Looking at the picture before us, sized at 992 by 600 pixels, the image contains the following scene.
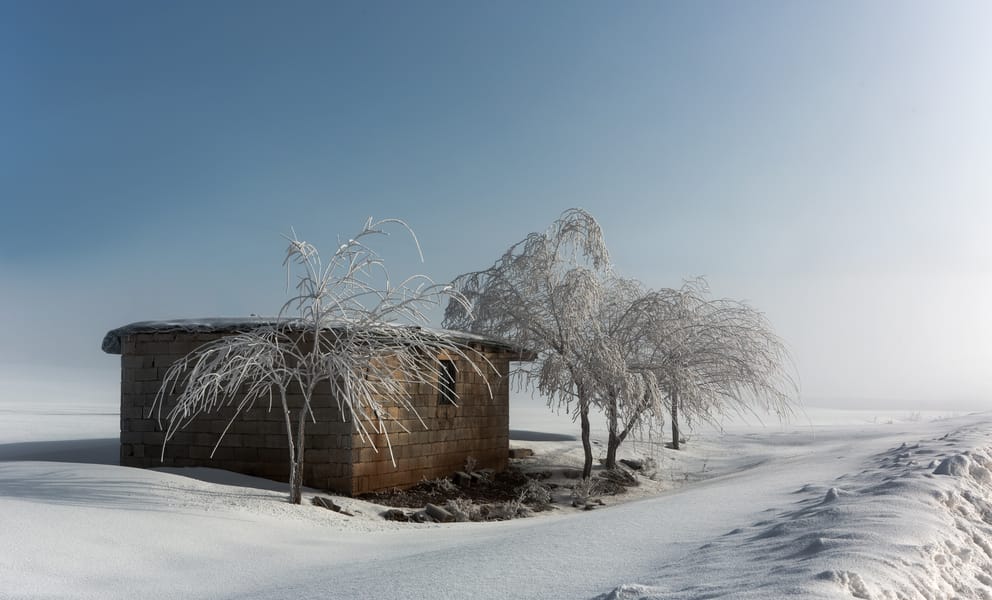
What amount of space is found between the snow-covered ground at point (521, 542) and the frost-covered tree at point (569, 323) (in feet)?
13.8

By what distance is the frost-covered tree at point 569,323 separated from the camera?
14523 millimetres

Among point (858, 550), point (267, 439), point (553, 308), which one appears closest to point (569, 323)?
point (553, 308)

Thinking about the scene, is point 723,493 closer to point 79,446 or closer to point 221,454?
point 221,454

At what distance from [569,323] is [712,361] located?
321 centimetres

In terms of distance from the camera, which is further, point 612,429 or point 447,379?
point 612,429

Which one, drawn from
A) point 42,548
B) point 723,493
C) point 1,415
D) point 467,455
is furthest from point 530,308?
point 1,415

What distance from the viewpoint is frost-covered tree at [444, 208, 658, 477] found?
1452 centimetres

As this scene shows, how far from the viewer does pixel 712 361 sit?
51.4 feet

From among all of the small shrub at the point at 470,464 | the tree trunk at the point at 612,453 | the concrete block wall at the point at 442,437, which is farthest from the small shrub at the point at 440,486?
the tree trunk at the point at 612,453

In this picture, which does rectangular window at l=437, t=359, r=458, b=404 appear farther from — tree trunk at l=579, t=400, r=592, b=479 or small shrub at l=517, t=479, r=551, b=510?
tree trunk at l=579, t=400, r=592, b=479

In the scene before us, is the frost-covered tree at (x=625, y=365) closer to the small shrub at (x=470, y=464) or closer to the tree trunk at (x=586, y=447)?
the tree trunk at (x=586, y=447)

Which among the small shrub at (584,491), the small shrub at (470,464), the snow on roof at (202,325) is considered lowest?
the small shrub at (584,491)

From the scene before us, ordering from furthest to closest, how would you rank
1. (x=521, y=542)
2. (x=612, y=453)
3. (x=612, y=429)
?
(x=612, y=453) < (x=612, y=429) < (x=521, y=542)

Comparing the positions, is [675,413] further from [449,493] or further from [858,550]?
[858,550]
